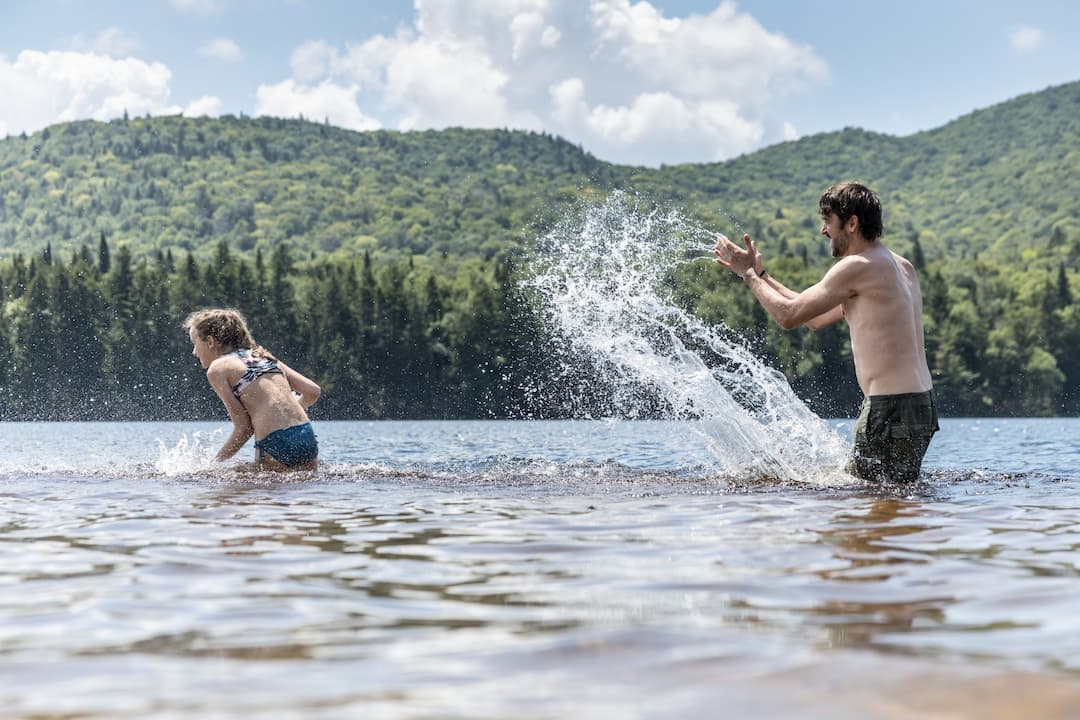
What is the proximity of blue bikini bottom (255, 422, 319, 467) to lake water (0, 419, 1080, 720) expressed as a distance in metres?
2.98

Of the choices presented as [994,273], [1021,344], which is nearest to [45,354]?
[1021,344]

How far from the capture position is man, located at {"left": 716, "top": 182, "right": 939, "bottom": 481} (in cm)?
838

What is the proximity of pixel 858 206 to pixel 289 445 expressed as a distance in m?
5.56

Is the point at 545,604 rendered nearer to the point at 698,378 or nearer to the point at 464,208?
the point at 698,378

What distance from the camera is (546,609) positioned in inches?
160

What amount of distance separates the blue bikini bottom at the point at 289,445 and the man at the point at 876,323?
15.4ft

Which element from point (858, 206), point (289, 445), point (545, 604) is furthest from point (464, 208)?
point (545, 604)

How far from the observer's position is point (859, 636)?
3.57 metres

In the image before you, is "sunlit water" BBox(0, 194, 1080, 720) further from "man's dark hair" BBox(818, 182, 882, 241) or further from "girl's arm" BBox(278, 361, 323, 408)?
"girl's arm" BBox(278, 361, 323, 408)

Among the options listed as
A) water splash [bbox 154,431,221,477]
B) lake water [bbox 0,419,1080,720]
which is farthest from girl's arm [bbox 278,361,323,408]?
lake water [bbox 0,419,1080,720]

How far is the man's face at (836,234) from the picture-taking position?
8648mm

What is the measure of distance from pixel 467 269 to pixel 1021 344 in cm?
5052

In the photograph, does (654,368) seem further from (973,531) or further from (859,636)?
(859,636)

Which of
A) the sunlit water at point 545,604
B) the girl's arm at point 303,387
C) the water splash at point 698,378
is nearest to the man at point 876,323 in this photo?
the sunlit water at point 545,604
